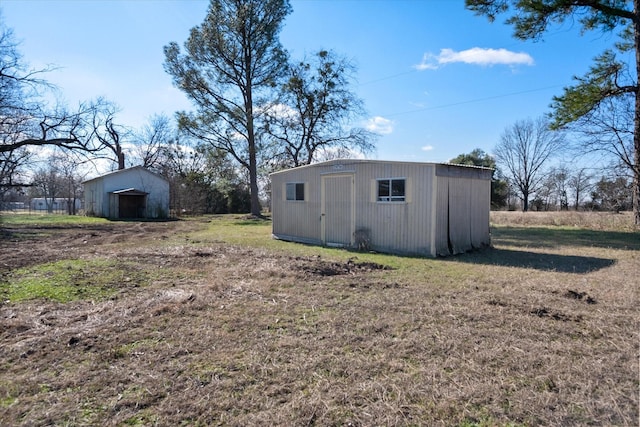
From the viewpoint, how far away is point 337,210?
11156 millimetres

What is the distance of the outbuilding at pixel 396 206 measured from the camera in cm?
912

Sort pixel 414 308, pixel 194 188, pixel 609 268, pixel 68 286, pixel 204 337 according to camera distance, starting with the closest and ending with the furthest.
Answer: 1. pixel 204 337
2. pixel 414 308
3. pixel 68 286
4. pixel 609 268
5. pixel 194 188

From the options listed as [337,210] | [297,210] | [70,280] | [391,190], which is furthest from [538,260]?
[70,280]

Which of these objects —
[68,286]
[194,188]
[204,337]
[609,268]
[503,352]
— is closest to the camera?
[503,352]

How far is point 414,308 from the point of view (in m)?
4.68

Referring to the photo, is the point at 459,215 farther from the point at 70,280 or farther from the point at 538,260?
the point at 70,280

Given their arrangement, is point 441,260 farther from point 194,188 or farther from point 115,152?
point 115,152

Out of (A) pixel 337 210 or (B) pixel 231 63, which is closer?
(A) pixel 337 210

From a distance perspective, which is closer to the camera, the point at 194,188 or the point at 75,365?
the point at 75,365

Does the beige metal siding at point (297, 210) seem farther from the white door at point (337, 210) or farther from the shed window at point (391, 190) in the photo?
the shed window at point (391, 190)

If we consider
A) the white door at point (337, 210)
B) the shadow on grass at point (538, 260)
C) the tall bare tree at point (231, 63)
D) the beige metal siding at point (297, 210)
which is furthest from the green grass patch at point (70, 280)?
the tall bare tree at point (231, 63)

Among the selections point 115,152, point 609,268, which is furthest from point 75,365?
point 115,152

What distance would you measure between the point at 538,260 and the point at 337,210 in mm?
5500

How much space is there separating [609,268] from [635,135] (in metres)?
11.1
